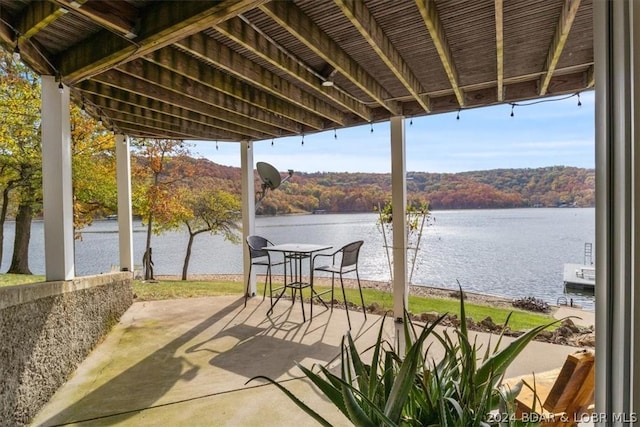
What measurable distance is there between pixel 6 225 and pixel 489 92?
24.8 feet

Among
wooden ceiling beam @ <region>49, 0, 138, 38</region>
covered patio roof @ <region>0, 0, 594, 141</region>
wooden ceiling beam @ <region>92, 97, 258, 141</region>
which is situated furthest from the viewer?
wooden ceiling beam @ <region>92, 97, 258, 141</region>

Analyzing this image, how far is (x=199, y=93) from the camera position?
325 centimetres

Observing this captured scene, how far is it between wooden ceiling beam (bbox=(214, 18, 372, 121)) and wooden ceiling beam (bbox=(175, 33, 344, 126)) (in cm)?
22

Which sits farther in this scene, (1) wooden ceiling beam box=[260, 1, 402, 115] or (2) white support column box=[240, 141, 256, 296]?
(2) white support column box=[240, 141, 256, 296]

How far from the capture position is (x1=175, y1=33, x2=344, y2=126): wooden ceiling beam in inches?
92.2

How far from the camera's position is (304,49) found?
2.55 metres

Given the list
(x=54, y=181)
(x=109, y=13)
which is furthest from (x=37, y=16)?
(x=54, y=181)

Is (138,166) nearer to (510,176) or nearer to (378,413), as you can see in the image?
(510,176)

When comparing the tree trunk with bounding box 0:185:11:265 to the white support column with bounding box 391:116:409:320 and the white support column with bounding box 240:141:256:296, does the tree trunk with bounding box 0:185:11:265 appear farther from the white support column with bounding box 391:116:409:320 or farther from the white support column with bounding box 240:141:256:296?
the white support column with bounding box 391:116:409:320

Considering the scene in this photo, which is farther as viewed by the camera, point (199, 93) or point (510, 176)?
point (510, 176)

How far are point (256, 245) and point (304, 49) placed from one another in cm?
314

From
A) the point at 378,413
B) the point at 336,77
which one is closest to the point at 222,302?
the point at 336,77

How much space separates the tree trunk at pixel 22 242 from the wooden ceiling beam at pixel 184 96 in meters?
3.98

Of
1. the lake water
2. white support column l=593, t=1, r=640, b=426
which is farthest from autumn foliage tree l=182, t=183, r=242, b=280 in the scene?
white support column l=593, t=1, r=640, b=426
